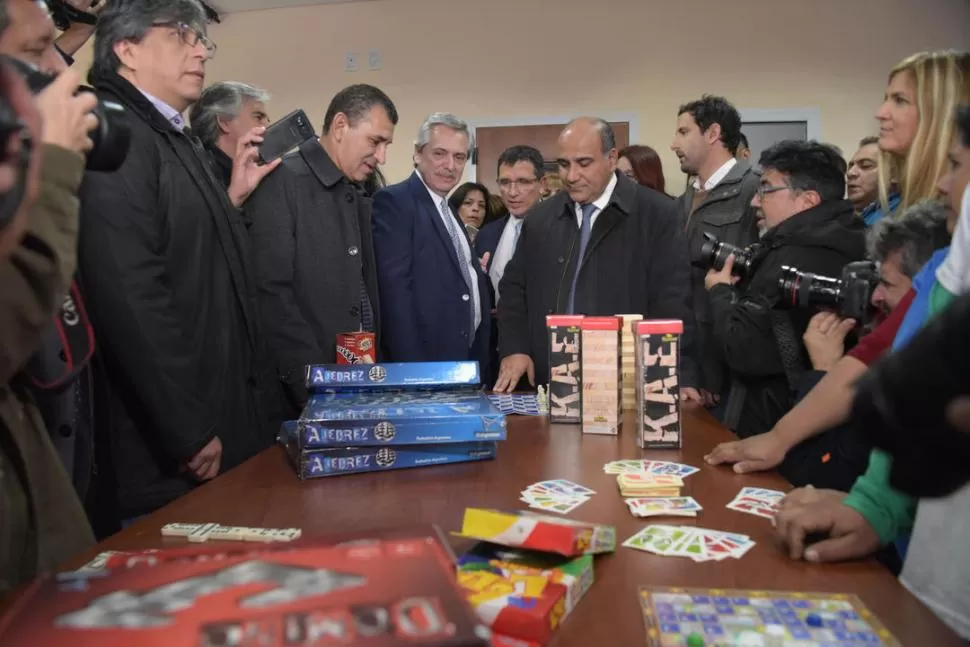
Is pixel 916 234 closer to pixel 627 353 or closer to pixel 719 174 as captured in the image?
pixel 627 353

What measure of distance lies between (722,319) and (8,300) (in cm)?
204

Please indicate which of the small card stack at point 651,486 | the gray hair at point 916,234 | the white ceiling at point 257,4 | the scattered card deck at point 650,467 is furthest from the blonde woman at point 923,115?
the white ceiling at point 257,4

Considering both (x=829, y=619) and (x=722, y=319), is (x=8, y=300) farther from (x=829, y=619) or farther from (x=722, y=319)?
(x=722, y=319)

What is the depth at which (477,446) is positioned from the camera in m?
1.55

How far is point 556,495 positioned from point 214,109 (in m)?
2.43

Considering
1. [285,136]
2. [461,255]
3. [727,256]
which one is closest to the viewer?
[727,256]

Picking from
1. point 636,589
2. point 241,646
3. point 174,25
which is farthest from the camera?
point 174,25

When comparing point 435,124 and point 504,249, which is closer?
point 435,124

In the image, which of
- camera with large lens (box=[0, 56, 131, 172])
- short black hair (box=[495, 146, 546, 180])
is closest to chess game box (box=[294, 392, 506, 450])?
camera with large lens (box=[0, 56, 131, 172])

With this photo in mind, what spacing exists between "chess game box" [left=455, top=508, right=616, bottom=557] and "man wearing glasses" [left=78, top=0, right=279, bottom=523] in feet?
3.46

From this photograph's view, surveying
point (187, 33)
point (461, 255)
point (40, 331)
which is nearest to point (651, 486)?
point (40, 331)

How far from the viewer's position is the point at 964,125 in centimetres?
130

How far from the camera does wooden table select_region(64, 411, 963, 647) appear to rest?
3.00ft

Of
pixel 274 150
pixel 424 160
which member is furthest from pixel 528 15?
pixel 274 150
